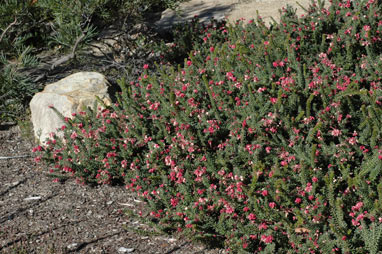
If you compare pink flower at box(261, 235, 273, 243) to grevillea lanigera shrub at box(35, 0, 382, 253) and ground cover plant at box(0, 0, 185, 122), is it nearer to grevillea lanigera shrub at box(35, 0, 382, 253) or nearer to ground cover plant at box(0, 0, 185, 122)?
grevillea lanigera shrub at box(35, 0, 382, 253)

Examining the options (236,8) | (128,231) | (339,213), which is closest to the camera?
(339,213)

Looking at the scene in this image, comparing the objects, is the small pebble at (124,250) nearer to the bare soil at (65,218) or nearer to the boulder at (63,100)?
the bare soil at (65,218)

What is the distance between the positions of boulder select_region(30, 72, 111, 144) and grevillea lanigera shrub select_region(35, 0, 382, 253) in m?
0.41

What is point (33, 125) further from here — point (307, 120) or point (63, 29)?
point (307, 120)

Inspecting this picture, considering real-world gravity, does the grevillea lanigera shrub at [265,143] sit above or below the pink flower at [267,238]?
above

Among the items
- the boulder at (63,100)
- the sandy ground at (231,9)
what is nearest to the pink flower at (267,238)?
the boulder at (63,100)

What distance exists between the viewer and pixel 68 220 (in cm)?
460

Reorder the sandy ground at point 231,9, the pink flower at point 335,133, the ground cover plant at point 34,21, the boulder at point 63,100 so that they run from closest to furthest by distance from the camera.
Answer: the pink flower at point 335,133, the boulder at point 63,100, the ground cover plant at point 34,21, the sandy ground at point 231,9

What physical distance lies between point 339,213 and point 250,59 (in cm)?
244

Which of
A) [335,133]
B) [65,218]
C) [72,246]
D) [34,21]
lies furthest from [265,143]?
[34,21]

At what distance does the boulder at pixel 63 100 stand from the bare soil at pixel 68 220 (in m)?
0.61

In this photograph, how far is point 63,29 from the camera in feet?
22.2

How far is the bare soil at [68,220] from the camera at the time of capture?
163 inches

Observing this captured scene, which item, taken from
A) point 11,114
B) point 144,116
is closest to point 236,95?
point 144,116
